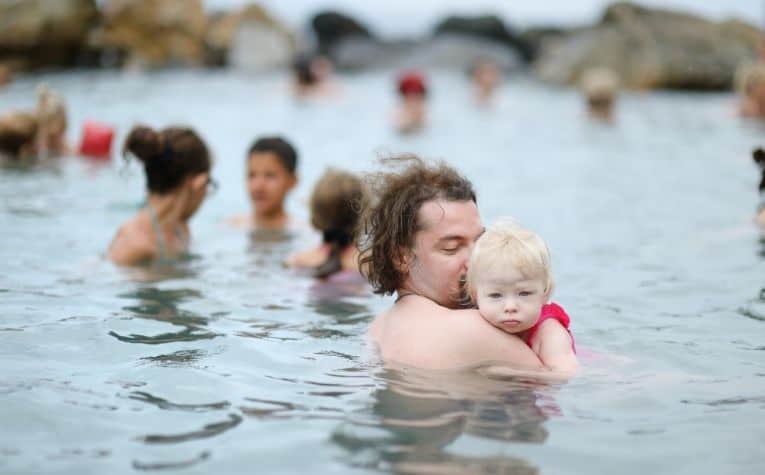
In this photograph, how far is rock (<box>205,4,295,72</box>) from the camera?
33188mm

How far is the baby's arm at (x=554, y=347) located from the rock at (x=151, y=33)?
90.8ft

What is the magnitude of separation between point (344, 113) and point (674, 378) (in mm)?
15198

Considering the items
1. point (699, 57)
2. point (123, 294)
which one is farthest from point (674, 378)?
point (699, 57)

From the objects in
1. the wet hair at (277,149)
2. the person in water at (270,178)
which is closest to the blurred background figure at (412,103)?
the person in water at (270,178)

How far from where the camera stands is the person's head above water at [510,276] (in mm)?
4141

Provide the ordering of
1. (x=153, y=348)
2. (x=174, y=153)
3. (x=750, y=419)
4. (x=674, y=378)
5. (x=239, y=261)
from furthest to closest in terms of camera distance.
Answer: (x=239, y=261), (x=174, y=153), (x=153, y=348), (x=674, y=378), (x=750, y=419)

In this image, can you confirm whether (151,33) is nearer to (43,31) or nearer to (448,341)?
(43,31)

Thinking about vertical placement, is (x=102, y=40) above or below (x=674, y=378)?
above

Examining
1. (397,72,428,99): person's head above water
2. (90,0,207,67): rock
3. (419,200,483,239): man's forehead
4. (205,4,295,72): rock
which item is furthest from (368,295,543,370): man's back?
(205,4,295,72): rock

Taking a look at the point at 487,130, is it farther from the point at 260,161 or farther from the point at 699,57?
the point at 699,57

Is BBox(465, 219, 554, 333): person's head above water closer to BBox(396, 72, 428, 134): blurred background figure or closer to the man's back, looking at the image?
the man's back

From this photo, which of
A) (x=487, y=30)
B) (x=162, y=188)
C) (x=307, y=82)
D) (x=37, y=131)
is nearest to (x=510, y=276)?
(x=162, y=188)

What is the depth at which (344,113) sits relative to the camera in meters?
19.5

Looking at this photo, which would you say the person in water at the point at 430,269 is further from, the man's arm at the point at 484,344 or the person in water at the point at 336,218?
the person in water at the point at 336,218
